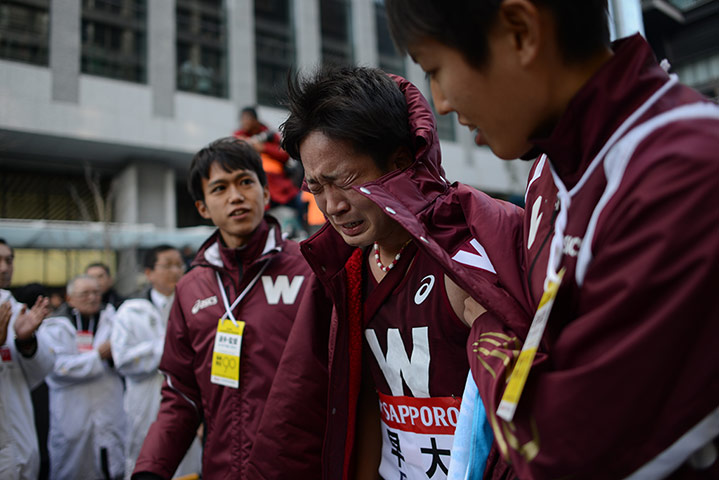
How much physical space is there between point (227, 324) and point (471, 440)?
57.0 inches

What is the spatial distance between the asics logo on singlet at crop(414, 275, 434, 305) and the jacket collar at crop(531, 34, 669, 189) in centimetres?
65

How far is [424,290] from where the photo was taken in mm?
1450

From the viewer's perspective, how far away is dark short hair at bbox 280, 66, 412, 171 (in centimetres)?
157

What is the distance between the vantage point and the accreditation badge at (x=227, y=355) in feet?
7.02

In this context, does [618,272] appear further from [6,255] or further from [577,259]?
[6,255]

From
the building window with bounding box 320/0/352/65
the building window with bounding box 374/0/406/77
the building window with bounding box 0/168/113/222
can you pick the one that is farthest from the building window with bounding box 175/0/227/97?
the building window with bounding box 374/0/406/77

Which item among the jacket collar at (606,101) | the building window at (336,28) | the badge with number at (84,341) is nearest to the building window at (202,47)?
the building window at (336,28)

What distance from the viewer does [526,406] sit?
771 millimetres

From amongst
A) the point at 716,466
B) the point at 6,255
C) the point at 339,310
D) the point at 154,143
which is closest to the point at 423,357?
the point at 339,310

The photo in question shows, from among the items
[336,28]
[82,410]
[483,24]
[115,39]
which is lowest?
[82,410]

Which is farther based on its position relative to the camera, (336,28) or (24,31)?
(336,28)

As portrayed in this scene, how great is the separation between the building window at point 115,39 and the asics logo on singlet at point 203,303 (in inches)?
616

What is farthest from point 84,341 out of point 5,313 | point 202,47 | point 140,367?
point 202,47

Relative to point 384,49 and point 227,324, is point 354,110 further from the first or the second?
point 384,49
